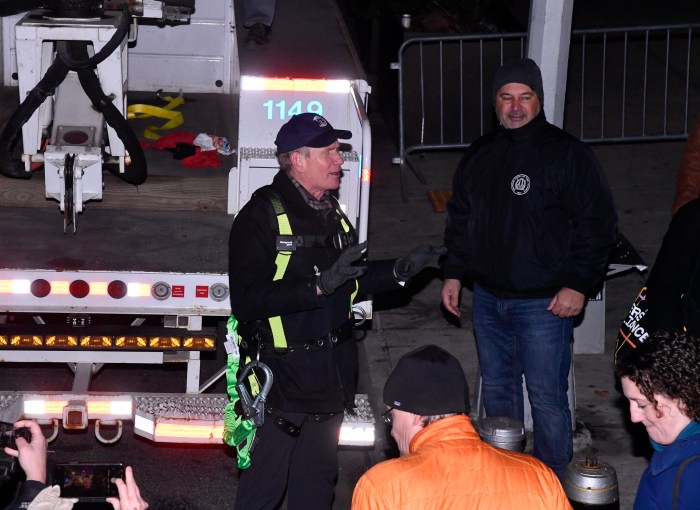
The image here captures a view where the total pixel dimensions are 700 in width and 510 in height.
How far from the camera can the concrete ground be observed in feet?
23.4

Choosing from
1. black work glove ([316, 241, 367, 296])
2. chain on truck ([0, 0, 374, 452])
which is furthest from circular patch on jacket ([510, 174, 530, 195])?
black work glove ([316, 241, 367, 296])

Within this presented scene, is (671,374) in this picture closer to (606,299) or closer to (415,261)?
(415,261)

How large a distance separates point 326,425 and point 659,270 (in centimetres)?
158

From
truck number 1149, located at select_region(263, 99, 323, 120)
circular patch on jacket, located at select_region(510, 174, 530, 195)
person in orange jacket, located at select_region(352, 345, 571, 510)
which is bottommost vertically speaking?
person in orange jacket, located at select_region(352, 345, 571, 510)

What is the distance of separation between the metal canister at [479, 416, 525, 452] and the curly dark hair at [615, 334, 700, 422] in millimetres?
1635

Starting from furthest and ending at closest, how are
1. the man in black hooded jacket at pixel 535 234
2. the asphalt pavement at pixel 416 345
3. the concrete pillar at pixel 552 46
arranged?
the asphalt pavement at pixel 416 345, the concrete pillar at pixel 552 46, the man in black hooded jacket at pixel 535 234

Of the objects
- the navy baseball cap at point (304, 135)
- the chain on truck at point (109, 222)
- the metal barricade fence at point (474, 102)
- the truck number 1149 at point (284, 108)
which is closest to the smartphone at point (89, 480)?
the navy baseball cap at point (304, 135)

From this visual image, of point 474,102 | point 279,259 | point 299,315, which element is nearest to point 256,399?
point 299,315

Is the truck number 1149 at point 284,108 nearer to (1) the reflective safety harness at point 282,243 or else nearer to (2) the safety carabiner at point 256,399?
(1) the reflective safety harness at point 282,243

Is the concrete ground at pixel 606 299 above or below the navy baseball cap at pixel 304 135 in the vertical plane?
below

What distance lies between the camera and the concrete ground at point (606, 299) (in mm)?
7125

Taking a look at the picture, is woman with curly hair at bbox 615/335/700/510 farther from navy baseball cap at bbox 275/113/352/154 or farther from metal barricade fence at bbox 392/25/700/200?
metal barricade fence at bbox 392/25/700/200

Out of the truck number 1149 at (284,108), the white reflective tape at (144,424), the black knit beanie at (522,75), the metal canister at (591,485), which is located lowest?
the white reflective tape at (144,424)

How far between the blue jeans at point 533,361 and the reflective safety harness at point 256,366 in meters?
0.95
